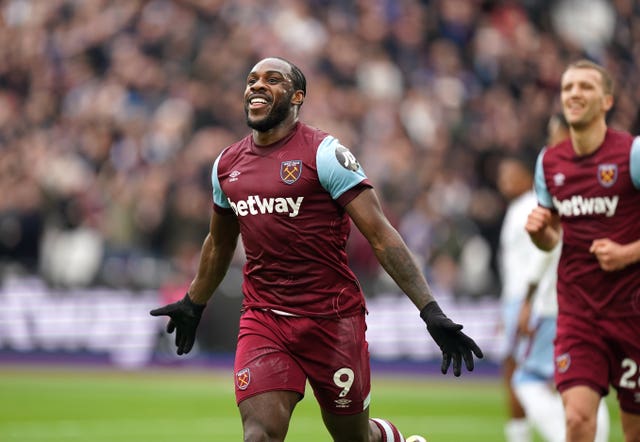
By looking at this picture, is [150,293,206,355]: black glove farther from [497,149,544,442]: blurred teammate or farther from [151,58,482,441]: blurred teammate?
[497,149,544,442]: blurred teammate

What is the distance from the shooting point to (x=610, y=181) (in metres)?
8.35

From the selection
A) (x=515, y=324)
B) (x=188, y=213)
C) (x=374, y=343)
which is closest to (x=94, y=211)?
(x=188, y=213)

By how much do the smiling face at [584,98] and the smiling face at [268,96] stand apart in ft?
6.44

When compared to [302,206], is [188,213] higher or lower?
higher

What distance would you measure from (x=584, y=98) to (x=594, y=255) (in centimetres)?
101

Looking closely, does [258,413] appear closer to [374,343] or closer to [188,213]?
[374,343]

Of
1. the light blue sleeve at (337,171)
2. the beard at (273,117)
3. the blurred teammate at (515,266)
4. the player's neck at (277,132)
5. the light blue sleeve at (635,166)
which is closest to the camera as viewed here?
the light blue sleeve at (337,171)

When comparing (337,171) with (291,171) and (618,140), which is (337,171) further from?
(618,140)

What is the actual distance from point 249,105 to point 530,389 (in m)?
4.12

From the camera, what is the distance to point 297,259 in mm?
7586

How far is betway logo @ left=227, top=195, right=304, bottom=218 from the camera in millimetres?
7520

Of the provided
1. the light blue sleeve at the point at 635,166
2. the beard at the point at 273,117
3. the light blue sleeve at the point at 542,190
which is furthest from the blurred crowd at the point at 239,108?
the beard at the point at 273,117

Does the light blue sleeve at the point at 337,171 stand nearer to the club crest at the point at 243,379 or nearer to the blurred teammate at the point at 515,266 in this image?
the club crest at the point at 243,379

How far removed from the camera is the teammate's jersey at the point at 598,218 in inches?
328
